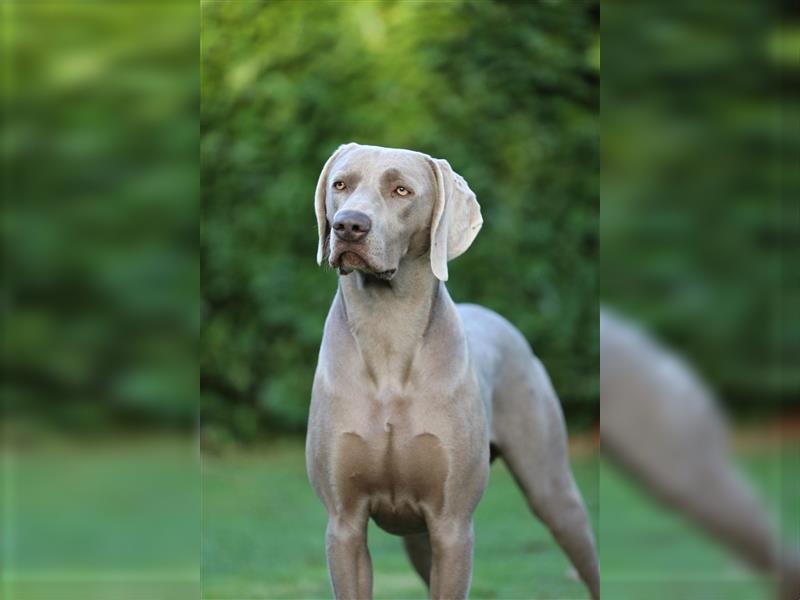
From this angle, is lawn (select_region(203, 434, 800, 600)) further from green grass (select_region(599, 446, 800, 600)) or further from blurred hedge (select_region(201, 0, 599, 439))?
blurred hedge (select_region(201, 0, 599, 439))

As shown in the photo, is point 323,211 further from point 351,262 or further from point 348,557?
point 348,557

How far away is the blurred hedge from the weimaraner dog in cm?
49

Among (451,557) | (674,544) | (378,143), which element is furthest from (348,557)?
(378,143)

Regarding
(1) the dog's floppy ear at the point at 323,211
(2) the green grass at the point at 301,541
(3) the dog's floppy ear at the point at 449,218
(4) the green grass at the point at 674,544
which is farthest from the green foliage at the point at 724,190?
(2) the green grass at the point at 301,541

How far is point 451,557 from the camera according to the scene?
2.70 meters

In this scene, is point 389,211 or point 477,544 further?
point 477,544

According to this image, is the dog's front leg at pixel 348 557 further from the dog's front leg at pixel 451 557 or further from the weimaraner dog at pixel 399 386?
the dog's front leg at pixel 451 557

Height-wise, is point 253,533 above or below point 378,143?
below

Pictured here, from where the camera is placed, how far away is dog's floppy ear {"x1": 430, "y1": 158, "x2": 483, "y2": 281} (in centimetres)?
264

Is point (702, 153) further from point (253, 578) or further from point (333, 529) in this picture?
point (253, 578)

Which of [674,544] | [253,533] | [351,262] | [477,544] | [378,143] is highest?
[378,143]

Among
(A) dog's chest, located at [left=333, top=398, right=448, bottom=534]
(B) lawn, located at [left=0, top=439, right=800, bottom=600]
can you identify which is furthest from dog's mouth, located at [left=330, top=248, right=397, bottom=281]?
(B) lawn, located at [left=0, top=439, right=800, bottom=600]

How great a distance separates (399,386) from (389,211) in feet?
1.42

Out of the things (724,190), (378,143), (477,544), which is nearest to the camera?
(724,190)
